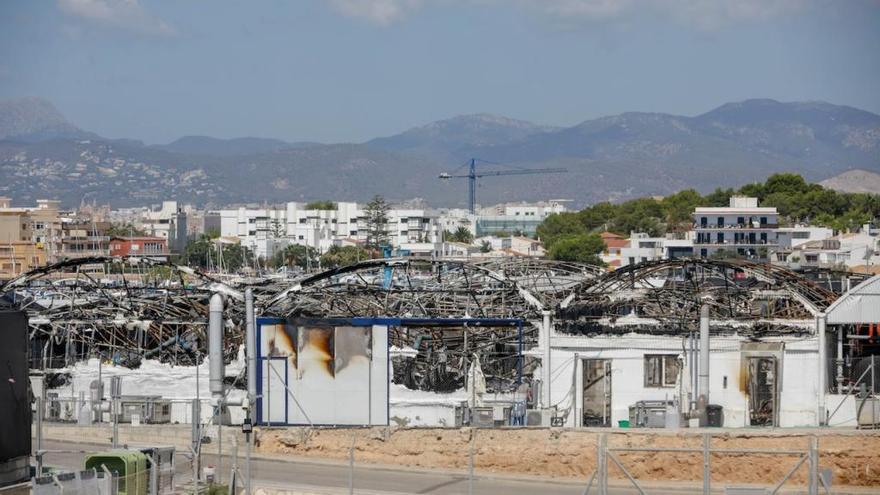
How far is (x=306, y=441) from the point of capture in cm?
3575

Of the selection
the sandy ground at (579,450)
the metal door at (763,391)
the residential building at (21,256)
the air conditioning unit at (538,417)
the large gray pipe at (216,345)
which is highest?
the residential building at (21,256)

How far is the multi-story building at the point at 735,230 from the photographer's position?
146 m

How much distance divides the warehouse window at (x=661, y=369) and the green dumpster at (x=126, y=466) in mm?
13169

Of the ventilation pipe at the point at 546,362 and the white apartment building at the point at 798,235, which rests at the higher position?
the white apartment building at the point at 798,235

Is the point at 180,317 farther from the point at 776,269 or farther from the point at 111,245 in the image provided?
the point at 111,245

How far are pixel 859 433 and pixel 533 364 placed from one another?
8801 mm

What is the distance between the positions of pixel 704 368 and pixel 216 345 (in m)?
10.6

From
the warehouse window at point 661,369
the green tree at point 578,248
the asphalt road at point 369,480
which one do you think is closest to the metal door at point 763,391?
the warehouse window at point 661,369

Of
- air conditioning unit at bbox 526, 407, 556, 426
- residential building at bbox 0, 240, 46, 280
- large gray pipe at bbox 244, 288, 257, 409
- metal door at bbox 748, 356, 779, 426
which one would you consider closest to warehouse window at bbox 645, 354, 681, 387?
metal door at bbox 748, 356, 779, 426

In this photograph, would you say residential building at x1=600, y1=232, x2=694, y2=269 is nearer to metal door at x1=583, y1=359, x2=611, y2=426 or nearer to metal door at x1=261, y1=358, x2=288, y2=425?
metal door at x1=583, y1=359, x2=611, y2=426

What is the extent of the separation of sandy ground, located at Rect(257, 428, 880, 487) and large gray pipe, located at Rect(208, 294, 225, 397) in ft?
5.79

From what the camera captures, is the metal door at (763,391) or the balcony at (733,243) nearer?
the metal door at (763,391)

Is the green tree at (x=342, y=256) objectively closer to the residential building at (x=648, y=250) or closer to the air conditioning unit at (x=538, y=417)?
the residential building at (x=648, y=250)

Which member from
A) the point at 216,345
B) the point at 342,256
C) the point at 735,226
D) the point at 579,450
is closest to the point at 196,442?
the point at 216,345
